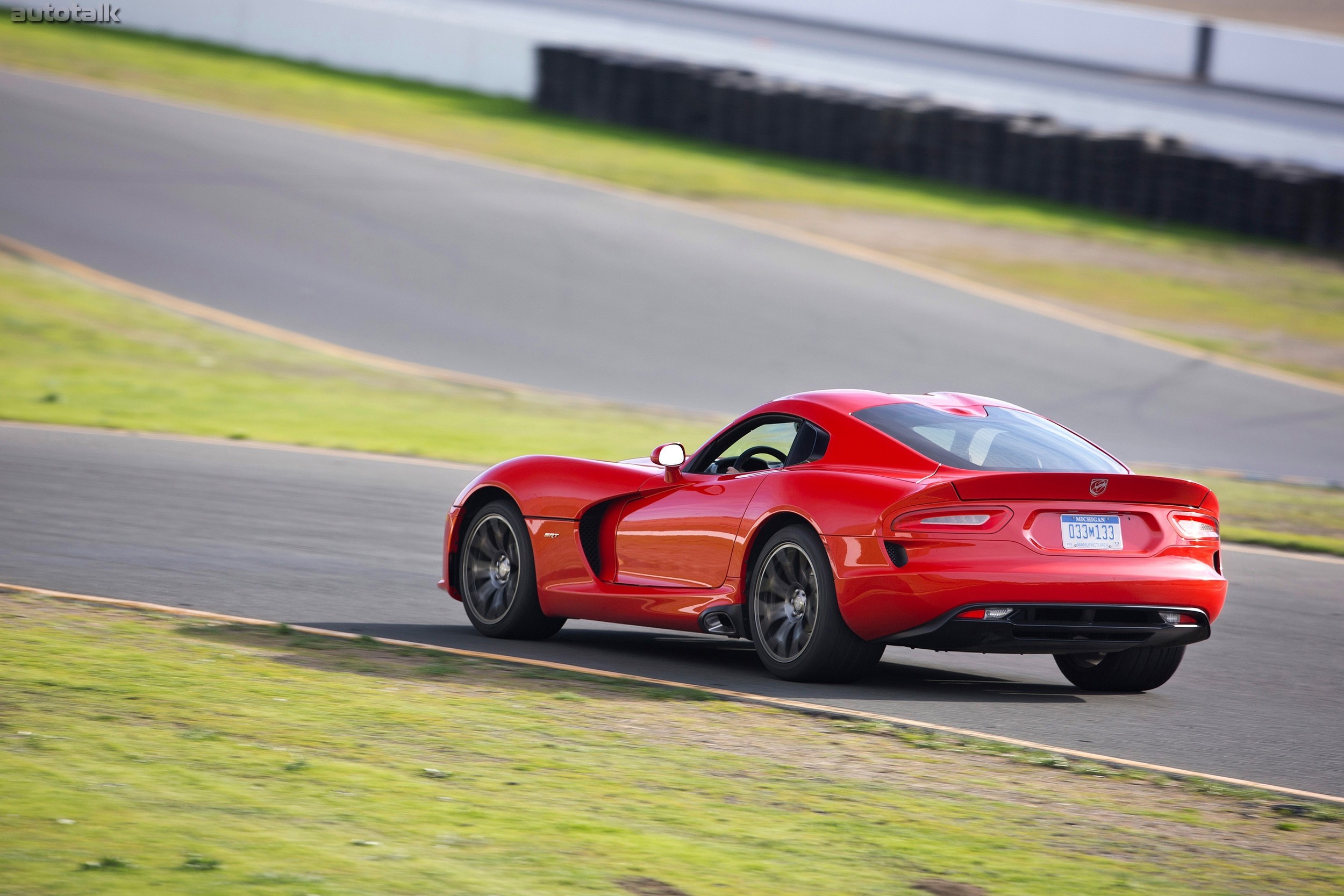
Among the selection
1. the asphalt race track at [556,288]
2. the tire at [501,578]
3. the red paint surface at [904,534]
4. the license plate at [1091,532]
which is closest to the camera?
the red paint surface at [904,534]

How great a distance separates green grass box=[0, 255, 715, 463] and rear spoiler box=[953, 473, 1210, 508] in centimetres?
802

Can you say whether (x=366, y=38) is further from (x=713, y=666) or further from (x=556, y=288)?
(x=713, y=666)

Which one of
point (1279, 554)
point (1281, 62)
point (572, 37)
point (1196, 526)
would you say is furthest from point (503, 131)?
point (1196, 526)

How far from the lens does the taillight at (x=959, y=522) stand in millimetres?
6969

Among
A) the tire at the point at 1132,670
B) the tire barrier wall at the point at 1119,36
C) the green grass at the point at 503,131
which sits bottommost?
the tire at the point at 1132,670

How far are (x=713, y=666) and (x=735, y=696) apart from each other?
0.97m

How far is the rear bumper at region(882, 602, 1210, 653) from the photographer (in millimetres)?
6957

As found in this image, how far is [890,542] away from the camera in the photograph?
698 centimetres

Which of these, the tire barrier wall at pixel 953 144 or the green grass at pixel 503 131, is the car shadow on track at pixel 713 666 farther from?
the tire barrier wall at pixel 953 144

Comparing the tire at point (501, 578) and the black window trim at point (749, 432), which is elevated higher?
the black window trim at point (749, 432)

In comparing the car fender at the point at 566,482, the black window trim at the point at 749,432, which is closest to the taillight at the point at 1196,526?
the black window trim at the point at 749,432

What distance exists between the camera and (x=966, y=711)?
23.4 feet

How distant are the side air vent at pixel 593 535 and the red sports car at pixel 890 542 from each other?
1 centimetres

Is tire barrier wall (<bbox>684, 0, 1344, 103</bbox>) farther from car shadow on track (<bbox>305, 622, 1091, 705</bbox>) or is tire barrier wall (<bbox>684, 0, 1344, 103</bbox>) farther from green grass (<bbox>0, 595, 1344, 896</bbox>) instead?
green grass (<bbox>0, 595, 1344, 896</bbox>)
